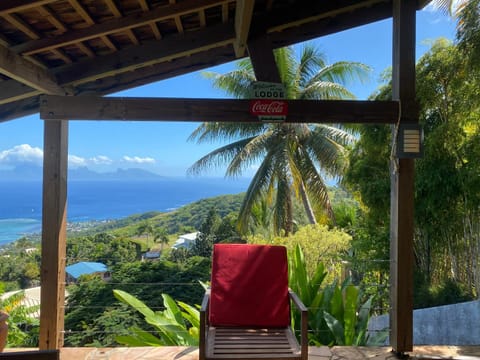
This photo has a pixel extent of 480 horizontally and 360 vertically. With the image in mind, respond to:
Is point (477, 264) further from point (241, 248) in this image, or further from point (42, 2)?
point (42, 2)

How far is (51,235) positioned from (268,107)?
1.87 metres

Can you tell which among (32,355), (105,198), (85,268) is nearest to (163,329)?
(32,355)

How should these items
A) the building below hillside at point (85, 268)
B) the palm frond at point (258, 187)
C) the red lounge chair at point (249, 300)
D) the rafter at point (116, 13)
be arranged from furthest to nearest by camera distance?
1. the building below hillside at point (85, 268)
2. the palm frond at point (258, 187)
3. the red lounge chair at point (249, 300)
4. the rafter at point (116, 13)

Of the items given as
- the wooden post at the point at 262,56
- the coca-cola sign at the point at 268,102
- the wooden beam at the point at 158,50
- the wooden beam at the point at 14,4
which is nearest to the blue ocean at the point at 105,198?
the wooden beam at the point at 158,50

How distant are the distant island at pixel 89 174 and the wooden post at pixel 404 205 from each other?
22.8 meters

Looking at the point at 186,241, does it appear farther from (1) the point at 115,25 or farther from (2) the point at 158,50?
(1) the point at 115,25

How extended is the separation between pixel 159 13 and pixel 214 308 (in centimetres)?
210

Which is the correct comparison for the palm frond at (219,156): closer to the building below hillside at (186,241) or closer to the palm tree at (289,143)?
the palm tree at (289,143)

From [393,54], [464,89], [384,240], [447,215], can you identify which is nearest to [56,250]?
[393,54]

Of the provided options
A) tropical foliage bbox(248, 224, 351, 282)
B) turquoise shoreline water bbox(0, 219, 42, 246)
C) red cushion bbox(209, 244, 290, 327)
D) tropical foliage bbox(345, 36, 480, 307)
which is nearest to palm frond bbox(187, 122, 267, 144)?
tropical foliage bbox(248, 224, 351, 282)

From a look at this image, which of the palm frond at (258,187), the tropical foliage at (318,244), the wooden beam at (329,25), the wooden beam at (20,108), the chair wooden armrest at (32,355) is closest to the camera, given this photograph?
the chair wooden armrest at (32,355)

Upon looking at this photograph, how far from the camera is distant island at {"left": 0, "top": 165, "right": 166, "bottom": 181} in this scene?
2469cm

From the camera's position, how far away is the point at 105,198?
27.7 meters

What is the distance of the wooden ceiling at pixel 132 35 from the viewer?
2340 millimetres
